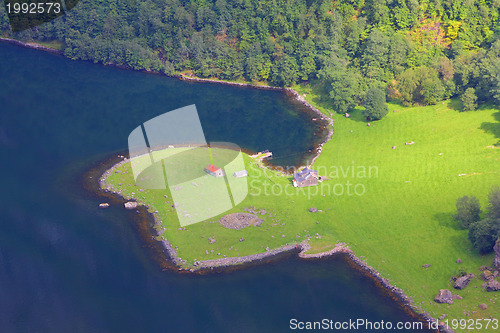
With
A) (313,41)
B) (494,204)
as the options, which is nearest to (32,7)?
(313,41)

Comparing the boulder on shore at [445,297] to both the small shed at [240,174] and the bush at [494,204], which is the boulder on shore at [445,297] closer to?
the bush at [494,204]

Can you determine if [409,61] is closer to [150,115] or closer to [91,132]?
[150,115]

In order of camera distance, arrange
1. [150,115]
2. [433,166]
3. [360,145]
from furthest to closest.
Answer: [150,115], [360,145], [433,166]

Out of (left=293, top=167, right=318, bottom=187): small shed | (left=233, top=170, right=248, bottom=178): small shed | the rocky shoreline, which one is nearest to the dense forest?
the rocky shoreline

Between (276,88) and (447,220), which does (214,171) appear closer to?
(447,220)

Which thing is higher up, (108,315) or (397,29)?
(397,29)

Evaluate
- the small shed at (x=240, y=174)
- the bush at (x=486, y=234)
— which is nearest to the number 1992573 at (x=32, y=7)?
the small shed at (x=240, y=174)

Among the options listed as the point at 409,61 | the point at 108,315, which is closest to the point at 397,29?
the point at 409,61
